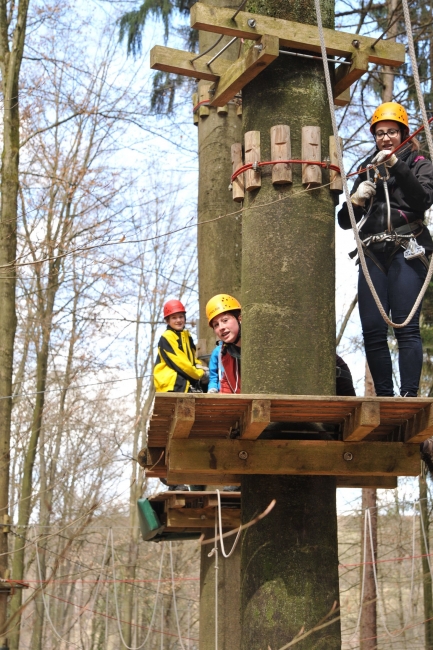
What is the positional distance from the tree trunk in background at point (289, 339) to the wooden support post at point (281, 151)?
0.17 ft

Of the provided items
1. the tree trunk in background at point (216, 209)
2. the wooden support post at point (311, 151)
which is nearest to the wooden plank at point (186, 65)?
the wooden support post at point (311, 151)

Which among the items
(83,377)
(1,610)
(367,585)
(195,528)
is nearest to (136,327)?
(83,377)

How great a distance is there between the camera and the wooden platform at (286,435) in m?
3.72

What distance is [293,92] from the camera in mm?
4551

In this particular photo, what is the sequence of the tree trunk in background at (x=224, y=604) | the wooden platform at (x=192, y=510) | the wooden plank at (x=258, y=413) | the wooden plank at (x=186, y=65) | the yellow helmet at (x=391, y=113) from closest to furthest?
the wooden plank at (x=258, y=413) → the yellow helmet at (x=391, y=113) → the wooden plank at (x=186, y=65) → the wooden platform at (x=192, y=510) → the tree trunk in background at (x=224, y=604)

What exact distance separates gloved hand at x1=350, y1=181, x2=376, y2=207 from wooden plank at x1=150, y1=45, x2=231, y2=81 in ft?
3.39

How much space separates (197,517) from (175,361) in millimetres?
1162

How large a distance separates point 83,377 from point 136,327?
2.98 m

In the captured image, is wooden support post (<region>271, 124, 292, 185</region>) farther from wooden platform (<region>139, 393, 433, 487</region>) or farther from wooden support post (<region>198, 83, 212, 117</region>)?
wooden support post (<region>198, 83, 212, 117</region>)

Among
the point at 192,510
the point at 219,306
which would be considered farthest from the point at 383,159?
the point at 192,510

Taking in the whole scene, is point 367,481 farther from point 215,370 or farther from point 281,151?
point 281,151

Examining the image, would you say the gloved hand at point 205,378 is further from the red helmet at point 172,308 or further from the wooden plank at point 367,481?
the wooden plank at point 367,481

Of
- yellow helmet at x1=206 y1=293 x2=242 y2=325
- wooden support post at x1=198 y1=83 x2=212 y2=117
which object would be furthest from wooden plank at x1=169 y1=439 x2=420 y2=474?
wooden support post at x1=198 y1=83 x2=212 y2=117

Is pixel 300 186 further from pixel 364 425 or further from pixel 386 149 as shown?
pixel 364 425
